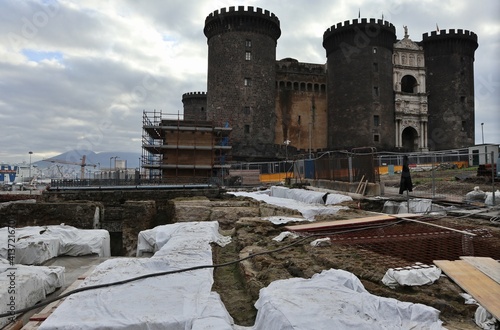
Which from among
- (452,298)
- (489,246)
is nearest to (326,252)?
(452,298)

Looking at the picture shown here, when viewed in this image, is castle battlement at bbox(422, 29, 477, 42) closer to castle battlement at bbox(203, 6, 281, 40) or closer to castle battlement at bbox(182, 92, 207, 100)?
castle battlement at bbox(203, 6, 281, 40)

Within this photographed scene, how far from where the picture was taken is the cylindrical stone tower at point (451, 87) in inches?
1773

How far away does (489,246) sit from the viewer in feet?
16.7

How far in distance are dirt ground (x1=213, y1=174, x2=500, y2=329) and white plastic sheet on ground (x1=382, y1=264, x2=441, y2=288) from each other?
5 cm

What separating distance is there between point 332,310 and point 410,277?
1294 mm

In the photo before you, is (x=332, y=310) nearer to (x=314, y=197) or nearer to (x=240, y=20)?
(x=314, y=197)

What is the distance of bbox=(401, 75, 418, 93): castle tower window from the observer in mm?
47312

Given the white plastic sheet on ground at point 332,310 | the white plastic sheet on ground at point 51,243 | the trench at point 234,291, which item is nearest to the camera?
the white plastic sheet on ground at point 332,310

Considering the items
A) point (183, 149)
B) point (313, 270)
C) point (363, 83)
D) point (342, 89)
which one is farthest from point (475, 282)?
point (342, 89)

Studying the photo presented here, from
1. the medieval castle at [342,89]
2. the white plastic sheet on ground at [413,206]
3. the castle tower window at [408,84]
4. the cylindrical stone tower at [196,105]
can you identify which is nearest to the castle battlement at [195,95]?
the cylindrical stone tower at [196,105]

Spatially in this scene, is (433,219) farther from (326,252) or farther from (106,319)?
(106,319)

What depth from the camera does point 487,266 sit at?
3877mm

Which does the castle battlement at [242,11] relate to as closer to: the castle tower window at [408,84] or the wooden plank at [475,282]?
the castle tower window at [408,84]

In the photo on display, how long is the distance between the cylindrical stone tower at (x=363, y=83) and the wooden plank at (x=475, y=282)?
3911 cm
